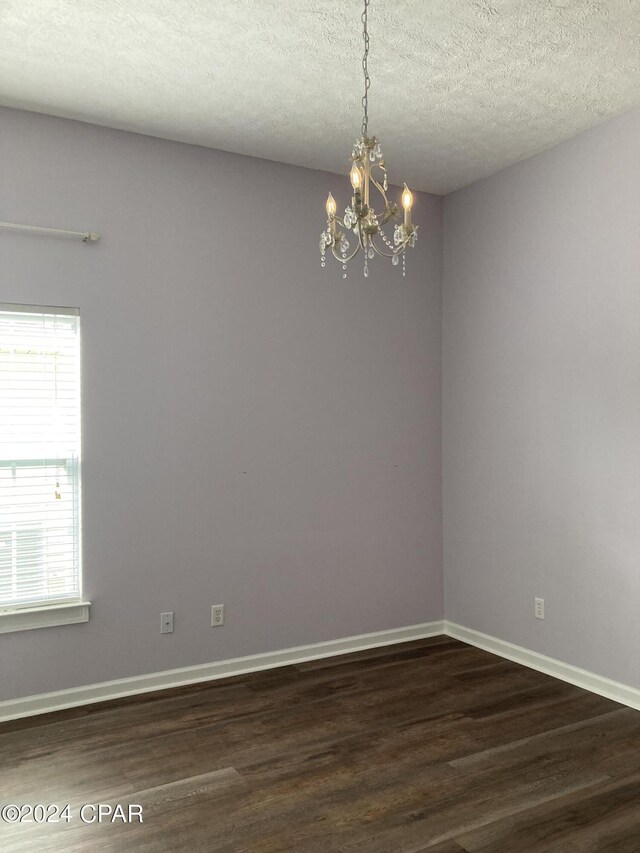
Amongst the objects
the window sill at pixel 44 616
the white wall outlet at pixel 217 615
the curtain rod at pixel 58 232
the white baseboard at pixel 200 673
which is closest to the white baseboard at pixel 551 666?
the white baseboard at pixel 200 673

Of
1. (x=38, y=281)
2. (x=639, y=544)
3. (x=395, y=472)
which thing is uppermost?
(x=38, y=281)

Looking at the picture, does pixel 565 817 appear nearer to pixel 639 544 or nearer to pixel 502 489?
pixel 639 544

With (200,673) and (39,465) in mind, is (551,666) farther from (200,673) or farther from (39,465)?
(39,465)

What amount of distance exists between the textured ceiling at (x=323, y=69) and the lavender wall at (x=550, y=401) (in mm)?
Result: 411

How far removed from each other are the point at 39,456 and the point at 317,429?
1582mm

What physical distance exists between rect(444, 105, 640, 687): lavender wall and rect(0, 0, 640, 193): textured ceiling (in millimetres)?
411

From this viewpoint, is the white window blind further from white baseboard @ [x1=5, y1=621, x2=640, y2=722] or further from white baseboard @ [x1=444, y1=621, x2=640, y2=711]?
white baseboard @ [x1=444, y1=621, x2=640, y2=711]

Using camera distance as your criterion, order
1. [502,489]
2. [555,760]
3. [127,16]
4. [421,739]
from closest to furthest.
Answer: [127,16], [555,760], [421,739], [502,489]

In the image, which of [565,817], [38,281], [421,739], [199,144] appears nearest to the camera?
[565,817]

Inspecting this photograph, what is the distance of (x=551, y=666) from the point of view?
4.02m

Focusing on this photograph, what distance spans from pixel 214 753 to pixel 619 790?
1.61 metres

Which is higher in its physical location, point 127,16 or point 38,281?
point 127,16

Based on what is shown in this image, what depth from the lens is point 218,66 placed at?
3.10m

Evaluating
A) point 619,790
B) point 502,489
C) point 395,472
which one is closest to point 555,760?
point 619,790
